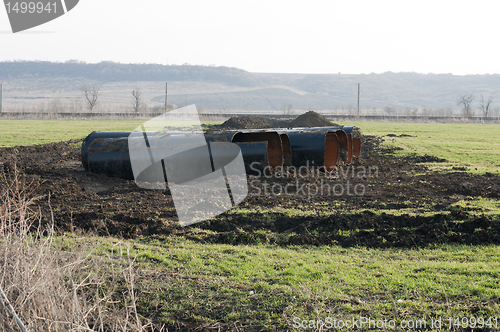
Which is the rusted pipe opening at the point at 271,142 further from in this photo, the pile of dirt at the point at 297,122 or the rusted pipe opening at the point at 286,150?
the pile of dirt at the point at 297,122

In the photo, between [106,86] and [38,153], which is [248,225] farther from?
[106,86]

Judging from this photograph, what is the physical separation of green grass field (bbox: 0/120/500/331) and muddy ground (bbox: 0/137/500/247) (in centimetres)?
40

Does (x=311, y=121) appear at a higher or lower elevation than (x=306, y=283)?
higher

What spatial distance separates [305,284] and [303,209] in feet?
11.8

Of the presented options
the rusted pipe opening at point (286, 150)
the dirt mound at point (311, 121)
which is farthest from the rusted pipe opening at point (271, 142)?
the dirt mound at point (311, 121)

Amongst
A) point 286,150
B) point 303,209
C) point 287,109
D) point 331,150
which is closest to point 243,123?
point 331,150

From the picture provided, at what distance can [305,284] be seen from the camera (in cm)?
484

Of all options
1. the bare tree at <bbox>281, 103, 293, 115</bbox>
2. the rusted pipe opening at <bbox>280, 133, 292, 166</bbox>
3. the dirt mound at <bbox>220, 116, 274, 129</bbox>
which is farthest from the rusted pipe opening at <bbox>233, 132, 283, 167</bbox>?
the bare tree at <bbox>281, 103, 293, 115</bbox>

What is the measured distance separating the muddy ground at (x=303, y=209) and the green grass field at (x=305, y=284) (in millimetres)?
399

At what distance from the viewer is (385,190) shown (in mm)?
10219

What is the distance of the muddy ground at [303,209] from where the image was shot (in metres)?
6.67

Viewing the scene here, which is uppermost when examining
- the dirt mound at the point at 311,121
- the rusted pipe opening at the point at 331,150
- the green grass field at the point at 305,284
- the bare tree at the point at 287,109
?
the bare tree at the point at 287,109

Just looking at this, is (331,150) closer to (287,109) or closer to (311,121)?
(311,121)

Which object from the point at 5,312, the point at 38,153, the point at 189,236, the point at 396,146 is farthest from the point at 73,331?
the point at 396,146
